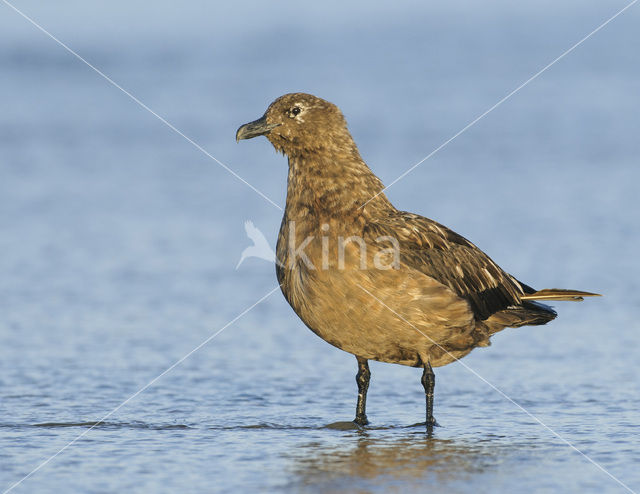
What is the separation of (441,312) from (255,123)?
69.4 inches

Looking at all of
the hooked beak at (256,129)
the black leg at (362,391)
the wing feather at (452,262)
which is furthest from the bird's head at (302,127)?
the black leg at (362,391)

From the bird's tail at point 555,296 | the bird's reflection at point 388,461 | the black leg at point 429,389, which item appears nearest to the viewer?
the bird's reflection at point 388,461

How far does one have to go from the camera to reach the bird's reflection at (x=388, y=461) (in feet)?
18.0

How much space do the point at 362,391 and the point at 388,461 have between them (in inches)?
45.9

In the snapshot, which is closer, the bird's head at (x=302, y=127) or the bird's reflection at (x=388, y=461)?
the bird's reflection at (x=388, y=461)

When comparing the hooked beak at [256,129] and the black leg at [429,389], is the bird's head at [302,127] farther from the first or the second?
the black leg at [429,389]

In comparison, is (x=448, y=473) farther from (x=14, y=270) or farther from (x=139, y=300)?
(x=14, y=270)

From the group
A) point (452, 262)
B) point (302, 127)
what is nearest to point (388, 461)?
point (452, 262)

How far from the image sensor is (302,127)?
716cm

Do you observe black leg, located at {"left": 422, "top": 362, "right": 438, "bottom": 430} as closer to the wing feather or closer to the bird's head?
the wing feather

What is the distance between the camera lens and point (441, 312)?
6793 millimetres

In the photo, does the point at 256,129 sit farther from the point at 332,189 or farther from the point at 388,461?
the point at 388,461

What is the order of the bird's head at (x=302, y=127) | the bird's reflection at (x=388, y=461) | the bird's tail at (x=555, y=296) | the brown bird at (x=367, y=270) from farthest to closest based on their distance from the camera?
the bird's tail at (x=555, y=296), the bird's head at (x=302, y=127), the brown bird at (x=367, y=270), the bird's reflection at (x=388, y=461)

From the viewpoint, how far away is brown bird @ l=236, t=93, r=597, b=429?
21.5 ft
